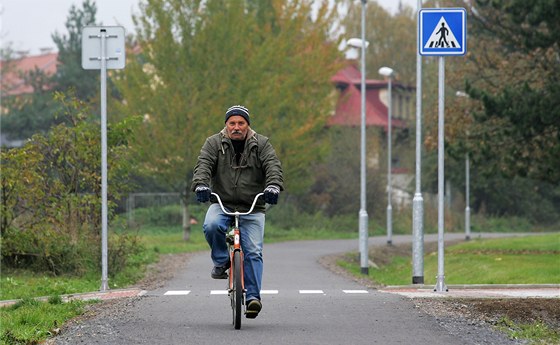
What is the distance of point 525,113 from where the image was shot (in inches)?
1179

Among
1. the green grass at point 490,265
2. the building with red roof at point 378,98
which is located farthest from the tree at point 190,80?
the building with red roof at point 378,98

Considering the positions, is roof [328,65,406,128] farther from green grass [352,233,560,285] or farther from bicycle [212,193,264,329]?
bicycle [212,193,264,329]

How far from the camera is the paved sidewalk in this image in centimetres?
1452

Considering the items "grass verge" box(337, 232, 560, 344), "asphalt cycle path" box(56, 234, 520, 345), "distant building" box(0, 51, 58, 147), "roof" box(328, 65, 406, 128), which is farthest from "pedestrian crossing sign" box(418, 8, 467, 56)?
"roof" box(328, 65, 406, 128)

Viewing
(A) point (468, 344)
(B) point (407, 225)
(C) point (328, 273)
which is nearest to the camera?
(A) point (468, 344)

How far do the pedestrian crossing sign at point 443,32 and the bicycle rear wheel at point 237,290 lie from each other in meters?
6.33

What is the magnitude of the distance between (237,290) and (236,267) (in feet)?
0.69

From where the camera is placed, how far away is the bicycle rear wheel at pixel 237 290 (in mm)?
10477

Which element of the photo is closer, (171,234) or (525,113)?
(525,113)

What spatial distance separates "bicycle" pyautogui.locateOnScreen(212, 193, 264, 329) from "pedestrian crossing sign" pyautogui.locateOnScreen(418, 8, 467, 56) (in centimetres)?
609

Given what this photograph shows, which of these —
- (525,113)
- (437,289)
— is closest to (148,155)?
(525,113)

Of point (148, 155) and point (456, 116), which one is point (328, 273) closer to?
point (456, 116)

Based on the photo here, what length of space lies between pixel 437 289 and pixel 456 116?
21.6 m

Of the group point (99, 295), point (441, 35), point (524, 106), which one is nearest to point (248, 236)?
point (99, 295)
